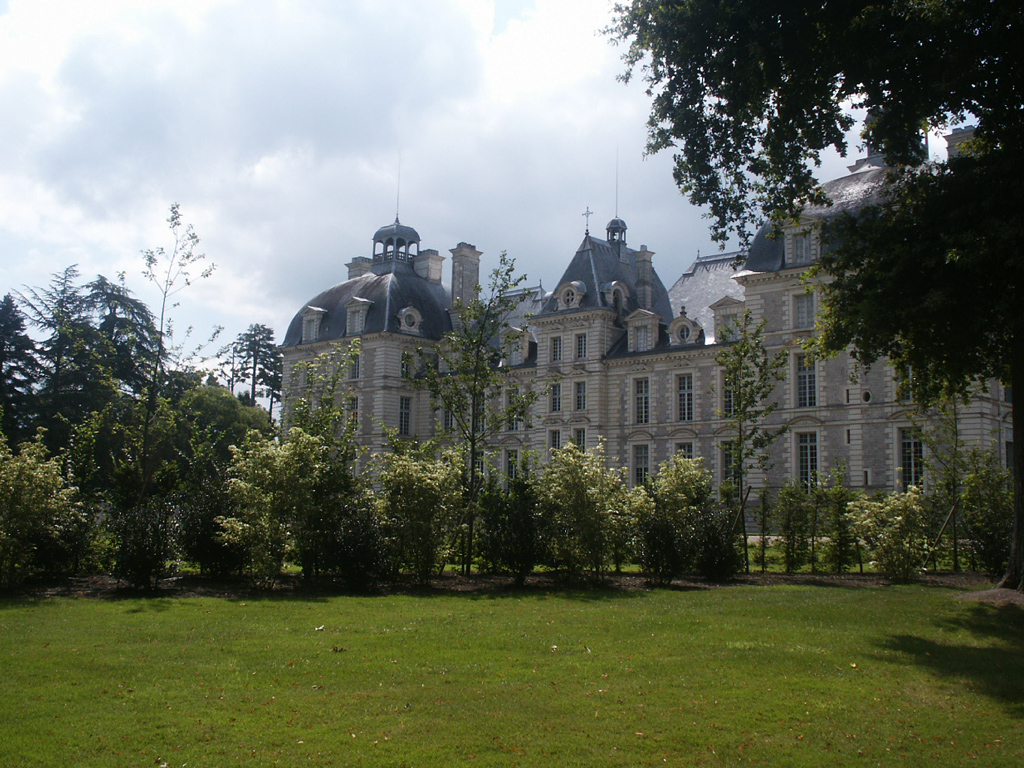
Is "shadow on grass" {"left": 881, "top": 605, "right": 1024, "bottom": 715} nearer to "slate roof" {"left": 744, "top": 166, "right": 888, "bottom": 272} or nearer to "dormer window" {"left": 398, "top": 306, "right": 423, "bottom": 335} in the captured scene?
"slate roof" {"left": 744, "top": 166, "right": 888, "bottom": 272}

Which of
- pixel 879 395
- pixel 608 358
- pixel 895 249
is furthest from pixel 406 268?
pixel 895 249

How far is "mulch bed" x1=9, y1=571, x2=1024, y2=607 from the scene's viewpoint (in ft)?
54.2

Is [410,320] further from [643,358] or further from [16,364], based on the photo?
[16,364]

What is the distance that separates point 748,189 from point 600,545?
25.6 feet

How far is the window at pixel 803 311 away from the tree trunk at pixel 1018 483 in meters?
21.6

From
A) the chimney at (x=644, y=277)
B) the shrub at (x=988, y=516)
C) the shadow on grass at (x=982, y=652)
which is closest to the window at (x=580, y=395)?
the chimney at (x=644, y=277)

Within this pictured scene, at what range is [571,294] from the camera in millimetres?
45875

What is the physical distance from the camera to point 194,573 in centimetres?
1970

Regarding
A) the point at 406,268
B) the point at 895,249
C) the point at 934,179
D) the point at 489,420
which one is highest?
the point at 406,268

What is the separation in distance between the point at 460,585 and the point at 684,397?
83.3 ft

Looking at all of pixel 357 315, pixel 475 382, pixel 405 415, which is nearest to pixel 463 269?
→ pixel 357 315

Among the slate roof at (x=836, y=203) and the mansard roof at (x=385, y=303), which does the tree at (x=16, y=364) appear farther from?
the slate roof at (x=836, y=203)

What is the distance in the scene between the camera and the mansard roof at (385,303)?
52.8 m

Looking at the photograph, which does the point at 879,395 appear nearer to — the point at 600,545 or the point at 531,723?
the point at 600,545
